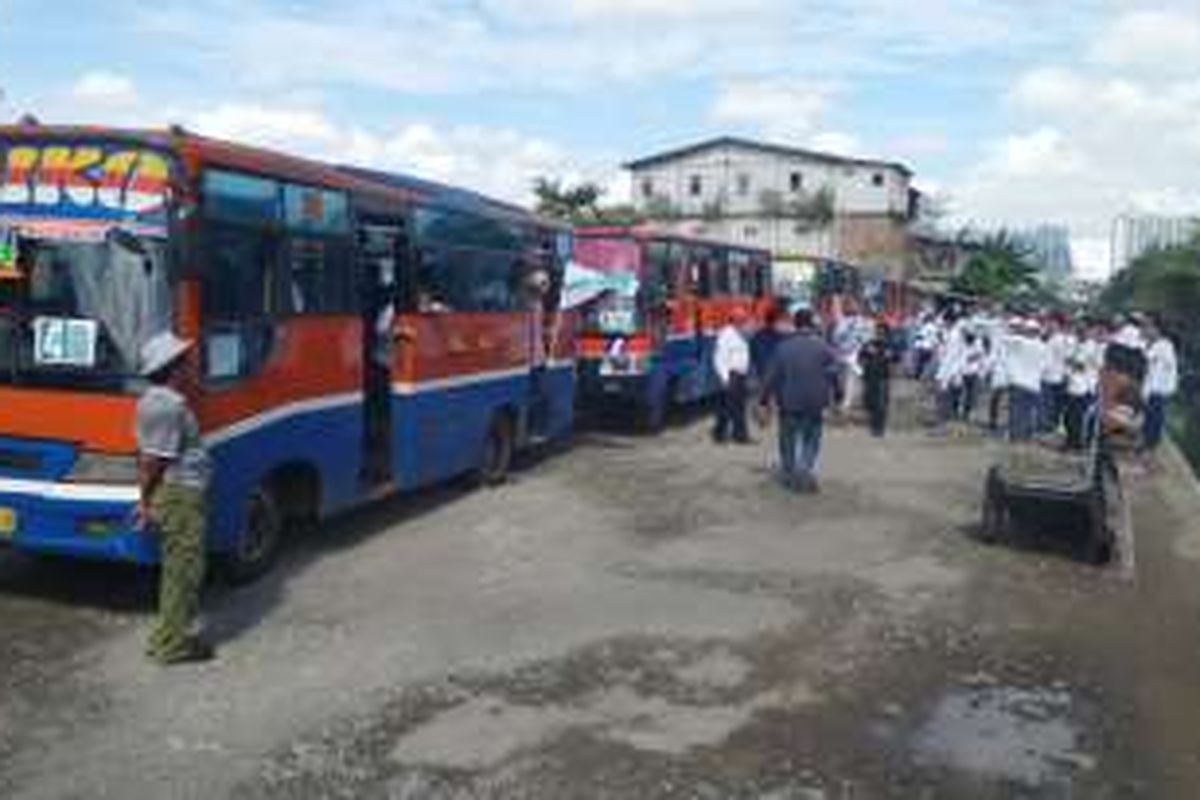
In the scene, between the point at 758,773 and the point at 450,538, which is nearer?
the point at 758,773

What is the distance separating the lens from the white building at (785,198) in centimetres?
7394

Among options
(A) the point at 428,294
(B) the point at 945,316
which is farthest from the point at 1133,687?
(B) the point at 945,316

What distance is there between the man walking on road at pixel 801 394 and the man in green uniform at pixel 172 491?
307 inches

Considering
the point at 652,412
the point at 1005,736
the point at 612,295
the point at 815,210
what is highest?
the point at 815,210

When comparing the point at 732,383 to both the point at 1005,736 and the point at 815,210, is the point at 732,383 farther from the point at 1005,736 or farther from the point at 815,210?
the point at 815,210

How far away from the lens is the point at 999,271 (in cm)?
7412

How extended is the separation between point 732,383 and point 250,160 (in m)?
10.6

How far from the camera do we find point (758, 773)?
270 inches

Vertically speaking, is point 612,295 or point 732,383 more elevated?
point 612,295

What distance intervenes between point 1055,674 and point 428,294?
6.30 m

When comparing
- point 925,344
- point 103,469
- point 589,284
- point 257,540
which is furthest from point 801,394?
point 925,344

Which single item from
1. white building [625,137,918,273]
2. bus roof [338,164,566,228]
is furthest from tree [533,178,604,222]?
bus roof [338,164,566,228]

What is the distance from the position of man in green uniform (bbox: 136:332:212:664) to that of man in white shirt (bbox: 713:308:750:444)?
11.5m

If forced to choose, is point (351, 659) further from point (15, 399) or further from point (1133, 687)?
point (1133, 687)
